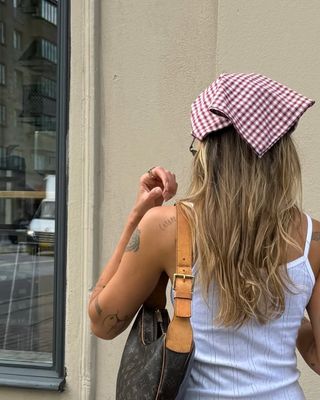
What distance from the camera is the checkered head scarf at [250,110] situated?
54.5 inches

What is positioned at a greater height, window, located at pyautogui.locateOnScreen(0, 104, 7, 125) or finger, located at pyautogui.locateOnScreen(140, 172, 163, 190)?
window, located at pyautogui.locateOnScreen(0, 104, 7, 125)

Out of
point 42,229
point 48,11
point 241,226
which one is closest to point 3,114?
point 48,11

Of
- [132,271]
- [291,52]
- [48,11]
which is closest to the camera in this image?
[132,271]

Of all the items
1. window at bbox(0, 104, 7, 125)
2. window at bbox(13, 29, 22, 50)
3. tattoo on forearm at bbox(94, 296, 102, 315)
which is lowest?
tattoo on forearm at bbox(94, 296, 102, 315)

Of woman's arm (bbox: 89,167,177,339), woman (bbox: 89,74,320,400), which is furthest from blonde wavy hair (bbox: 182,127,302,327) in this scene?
woman's arm (bbox: 89,167,177,339)

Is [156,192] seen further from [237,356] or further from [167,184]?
[237,356]

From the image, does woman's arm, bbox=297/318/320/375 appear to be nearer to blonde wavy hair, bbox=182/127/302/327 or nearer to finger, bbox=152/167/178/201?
blonde wavy hair, bbox=182/127/302/327

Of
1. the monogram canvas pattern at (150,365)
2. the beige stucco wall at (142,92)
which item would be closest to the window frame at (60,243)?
the beige stucco wall at (142,92)

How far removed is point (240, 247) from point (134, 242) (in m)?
0.28

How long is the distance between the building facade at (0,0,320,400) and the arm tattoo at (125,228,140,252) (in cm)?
171

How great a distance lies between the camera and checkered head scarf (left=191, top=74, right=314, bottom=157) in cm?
138

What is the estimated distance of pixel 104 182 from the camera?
3307 millimetres

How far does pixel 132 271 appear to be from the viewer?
1.44 m

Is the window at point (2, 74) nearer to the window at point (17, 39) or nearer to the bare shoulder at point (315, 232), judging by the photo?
the window at point (17, 39)
